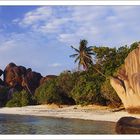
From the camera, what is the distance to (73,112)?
59.3 ft

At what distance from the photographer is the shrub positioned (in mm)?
17234

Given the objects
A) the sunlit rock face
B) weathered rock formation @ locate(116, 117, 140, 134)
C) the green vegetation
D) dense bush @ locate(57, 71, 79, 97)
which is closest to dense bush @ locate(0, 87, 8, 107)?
the green vegetation

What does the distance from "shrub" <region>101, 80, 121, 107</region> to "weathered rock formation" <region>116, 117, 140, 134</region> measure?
16.5 ft

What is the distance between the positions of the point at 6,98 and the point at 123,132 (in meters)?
11.6

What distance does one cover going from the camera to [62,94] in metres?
21.8

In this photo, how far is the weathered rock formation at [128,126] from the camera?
38.6 ft

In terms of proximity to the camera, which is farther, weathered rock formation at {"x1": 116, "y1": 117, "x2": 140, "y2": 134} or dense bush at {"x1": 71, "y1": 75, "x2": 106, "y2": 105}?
dense bush at {"x1": 71, "y1": 75, "x2": 106, "y2": 105}

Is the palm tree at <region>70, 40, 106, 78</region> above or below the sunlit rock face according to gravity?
above

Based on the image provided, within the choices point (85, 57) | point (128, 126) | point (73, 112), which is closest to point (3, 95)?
point (85, 57)

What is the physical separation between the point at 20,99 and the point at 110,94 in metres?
5.78

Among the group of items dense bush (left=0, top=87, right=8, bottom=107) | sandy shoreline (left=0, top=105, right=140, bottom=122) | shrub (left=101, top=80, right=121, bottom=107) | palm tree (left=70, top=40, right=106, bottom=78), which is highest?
palm tree (left=70, top=40, right=106, bottom=78)

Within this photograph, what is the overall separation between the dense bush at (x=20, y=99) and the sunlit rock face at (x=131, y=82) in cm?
792

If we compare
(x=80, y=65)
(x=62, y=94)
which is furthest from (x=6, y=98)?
(x=80, y=65)

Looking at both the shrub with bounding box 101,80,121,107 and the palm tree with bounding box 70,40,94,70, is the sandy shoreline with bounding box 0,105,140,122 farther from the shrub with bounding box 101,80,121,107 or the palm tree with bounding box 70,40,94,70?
the palm tree with bounding box 70,40,94,70
